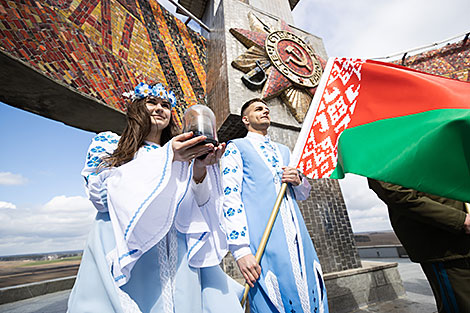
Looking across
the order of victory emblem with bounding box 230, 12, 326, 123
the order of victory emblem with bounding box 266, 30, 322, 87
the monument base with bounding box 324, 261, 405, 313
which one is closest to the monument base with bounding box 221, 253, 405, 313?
the monument base with bounding box 324, 261, 405, 313

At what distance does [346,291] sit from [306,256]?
1710 mm

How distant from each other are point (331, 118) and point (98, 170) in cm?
169

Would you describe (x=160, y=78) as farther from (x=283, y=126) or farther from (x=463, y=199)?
(x=463, y=199)

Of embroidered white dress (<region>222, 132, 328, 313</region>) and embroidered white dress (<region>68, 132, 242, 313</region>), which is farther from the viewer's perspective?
embroidered white dress (<region>222, 132, 328, 313</region>)

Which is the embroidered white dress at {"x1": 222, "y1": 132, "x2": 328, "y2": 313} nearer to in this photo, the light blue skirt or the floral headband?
the light blue skirt

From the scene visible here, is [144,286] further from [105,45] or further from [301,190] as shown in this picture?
[105,45]

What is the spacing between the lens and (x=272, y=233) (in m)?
1.50

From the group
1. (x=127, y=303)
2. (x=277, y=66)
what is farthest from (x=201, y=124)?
(x=277, y=66)

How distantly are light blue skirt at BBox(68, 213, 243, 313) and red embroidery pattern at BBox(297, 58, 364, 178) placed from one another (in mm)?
1051

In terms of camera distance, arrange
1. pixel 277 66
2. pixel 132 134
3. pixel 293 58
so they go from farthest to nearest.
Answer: pixel 293 58
pixel 277 66
pixel 132 134

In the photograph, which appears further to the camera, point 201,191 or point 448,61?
point 448,61

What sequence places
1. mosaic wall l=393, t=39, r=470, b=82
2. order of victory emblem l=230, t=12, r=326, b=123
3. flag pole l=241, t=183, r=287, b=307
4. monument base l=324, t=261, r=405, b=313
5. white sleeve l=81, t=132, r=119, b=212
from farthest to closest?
order of victory emblem l=230, t=12, r=326, b=123
mosaic wall l=393, t=39, r=470, b=82
monument base l=324, t=261, r=405, b=313
flag pole l=241, t=183, r=287, b=307
white sleeve l=81, t=132, r=119, b=212

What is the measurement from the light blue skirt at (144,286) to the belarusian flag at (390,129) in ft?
3.30

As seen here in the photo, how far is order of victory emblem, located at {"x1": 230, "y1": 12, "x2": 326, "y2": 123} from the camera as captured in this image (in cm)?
399
